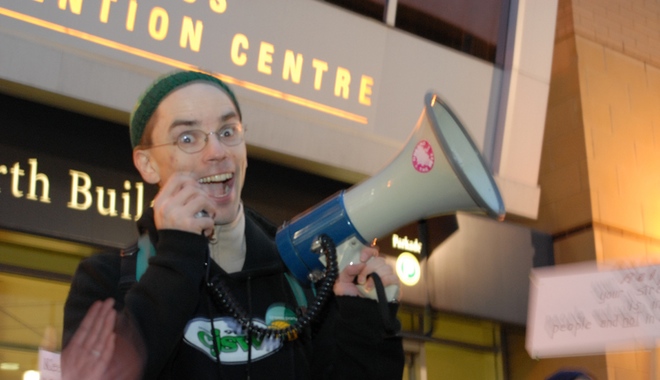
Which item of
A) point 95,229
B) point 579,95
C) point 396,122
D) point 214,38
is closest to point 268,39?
point 214,38

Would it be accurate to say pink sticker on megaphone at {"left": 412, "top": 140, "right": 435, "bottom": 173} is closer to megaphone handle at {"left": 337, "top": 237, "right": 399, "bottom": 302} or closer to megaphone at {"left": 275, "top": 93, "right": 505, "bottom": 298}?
megaphone at {"left": 275, "top": 93, "right": 505, "bottom": 298}

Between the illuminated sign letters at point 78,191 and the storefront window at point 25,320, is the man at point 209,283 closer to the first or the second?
the illuminated sign letters at point 78,191

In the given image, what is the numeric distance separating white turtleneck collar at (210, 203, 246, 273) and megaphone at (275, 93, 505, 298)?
95 millimetres

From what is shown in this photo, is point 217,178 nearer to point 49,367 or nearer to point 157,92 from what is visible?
point 157,92

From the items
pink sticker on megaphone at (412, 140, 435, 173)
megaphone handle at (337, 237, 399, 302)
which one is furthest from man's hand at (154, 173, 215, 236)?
pink sticker on megaphone at (412, 140, 435, 173)

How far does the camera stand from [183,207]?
199cm

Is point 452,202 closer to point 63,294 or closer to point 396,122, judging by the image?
point 63,294

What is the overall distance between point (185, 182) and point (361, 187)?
0.46 m

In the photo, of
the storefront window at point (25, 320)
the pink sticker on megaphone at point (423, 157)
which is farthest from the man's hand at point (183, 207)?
the storefront window at point (25, 320)

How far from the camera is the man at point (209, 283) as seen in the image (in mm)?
1936

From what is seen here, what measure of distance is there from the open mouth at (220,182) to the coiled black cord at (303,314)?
0.20 meters

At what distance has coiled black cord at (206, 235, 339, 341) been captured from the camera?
82.0 inches

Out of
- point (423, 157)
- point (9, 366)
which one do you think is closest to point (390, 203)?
point (423, 157)

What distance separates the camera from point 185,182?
204 centimetres
